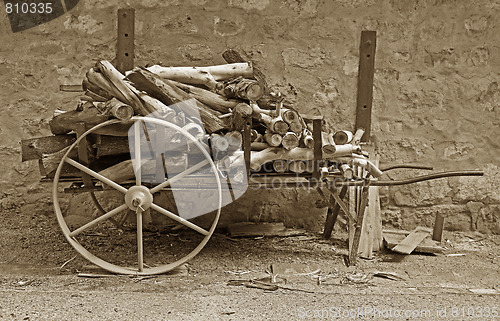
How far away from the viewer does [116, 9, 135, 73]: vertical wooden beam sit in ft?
12.9

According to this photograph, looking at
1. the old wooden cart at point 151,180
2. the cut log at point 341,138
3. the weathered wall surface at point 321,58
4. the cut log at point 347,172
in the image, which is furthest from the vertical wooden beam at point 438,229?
the cut log at point 341,138

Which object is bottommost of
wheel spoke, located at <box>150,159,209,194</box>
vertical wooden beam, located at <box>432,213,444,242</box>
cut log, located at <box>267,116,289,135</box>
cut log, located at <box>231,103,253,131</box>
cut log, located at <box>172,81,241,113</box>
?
vertical wooden beam, located at <box>432,213,444,242</box>

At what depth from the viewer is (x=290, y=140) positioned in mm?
3023

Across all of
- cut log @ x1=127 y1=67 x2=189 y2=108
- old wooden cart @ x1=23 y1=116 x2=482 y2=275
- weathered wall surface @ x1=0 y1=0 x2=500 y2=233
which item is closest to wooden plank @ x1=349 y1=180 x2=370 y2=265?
old wooden cart @ x1=23 y1=116 x2=482 y2=275

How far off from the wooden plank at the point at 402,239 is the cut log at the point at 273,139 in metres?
1.26

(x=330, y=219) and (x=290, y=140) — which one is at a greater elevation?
(x=290, y=140)

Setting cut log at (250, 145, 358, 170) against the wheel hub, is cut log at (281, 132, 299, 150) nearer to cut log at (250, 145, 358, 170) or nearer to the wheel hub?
cut log at (250, 145, 358, 170)

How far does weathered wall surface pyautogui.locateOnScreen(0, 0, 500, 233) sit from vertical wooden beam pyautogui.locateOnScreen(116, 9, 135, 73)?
0.06m

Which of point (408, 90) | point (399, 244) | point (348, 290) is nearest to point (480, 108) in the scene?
point (408, 90)

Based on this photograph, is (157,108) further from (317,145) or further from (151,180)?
(317,145)

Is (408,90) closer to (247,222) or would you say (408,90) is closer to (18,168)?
(247,222)

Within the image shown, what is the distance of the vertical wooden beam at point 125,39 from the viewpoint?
12.9ft

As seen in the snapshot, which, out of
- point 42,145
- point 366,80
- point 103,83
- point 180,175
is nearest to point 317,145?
point 180,175

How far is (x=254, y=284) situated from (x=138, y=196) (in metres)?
0.85
